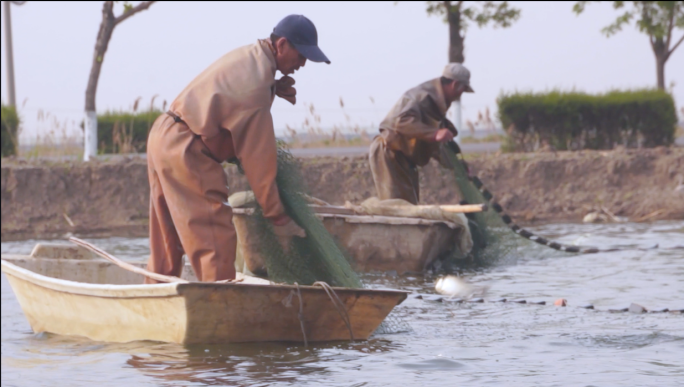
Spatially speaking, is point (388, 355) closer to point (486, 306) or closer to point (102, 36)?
point (486, 306)

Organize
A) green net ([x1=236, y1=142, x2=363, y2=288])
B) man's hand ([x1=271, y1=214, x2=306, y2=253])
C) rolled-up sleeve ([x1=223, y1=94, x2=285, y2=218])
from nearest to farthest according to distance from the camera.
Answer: rolled-up sleeve ([x1=223, y1=94, x2=285, y2=218])
man's hand ([x1=271, y1=214, x2=306, y2=253])
green net ([x1=236, y1=142, x2=363, y2=288])

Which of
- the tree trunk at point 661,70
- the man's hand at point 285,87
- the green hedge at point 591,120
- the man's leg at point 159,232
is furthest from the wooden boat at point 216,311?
the tree trunk at point 661,70

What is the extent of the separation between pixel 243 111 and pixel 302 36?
572 mm

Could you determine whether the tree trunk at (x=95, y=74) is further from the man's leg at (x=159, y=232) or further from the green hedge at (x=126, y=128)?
the man's leg at (x=159, y=232)

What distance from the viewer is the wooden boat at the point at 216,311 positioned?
17.2 ft

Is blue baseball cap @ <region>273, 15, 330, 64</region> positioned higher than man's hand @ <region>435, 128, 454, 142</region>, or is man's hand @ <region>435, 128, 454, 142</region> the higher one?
blue baseball cap @ <region>273, 15, 330, 64</region>

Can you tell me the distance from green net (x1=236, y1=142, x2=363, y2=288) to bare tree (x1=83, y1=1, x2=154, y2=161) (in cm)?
986

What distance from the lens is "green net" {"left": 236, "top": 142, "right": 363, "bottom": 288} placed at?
229 inches

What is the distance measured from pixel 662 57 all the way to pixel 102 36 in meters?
11.4

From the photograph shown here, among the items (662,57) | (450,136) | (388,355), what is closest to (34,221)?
(450,136)

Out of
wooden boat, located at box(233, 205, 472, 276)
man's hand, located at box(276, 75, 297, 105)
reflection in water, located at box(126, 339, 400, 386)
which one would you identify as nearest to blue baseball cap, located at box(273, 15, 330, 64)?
man's hand, located at box(276, 75, 297, 105)

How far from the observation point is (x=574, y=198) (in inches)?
561

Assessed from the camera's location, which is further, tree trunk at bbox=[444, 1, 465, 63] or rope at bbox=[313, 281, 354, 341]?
tree trunk at bbox=[444, 1, 465, 63]

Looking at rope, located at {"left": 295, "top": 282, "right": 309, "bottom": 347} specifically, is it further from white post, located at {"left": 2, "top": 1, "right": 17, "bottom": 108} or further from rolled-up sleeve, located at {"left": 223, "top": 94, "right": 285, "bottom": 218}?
white post, located at {"left": 2, "top": 1, "right": 17, "bottom": 108}
